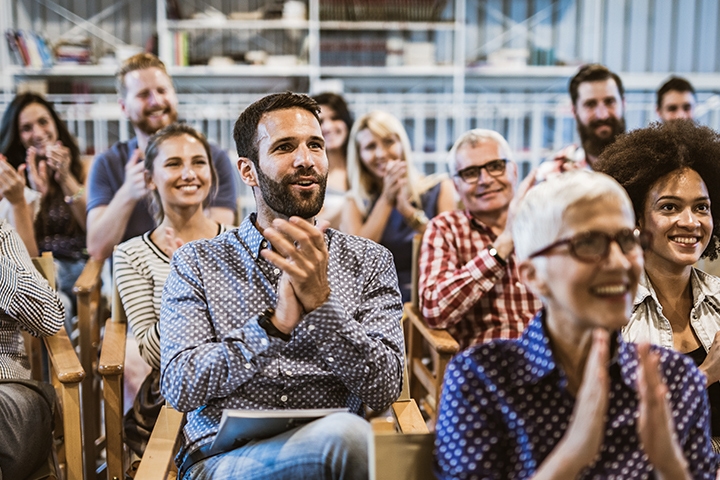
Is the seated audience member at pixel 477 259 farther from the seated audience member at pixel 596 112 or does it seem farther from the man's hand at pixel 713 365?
the seated audience member at pixel 596 112

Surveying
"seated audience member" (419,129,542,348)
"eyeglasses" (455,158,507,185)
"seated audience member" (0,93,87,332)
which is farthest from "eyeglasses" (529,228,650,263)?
"seated audience member" (0,93,87,332)

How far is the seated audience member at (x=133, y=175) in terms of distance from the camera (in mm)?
2605

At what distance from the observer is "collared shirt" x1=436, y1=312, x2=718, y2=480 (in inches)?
41.9

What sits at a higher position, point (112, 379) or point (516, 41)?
point (516, 41)

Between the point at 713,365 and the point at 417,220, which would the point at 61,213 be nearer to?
the point at 417,220

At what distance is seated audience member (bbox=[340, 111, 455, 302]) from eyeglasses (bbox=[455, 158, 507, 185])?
0.62 m

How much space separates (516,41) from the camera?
5848mm

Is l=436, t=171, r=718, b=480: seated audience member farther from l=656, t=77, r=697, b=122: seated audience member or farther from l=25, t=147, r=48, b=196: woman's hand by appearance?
→ l=656, t=77, r=697, b=122: seated audience member

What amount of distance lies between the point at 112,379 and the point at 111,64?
3887mm

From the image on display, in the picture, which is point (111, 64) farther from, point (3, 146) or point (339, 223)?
point (339, 223)

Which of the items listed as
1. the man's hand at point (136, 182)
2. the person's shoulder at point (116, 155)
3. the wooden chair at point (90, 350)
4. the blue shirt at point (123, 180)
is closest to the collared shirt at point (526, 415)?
the wooden chair at point (90, 350)

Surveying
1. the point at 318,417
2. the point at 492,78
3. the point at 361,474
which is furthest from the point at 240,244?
the point at 492,78

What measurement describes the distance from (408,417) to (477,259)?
0.64 meters

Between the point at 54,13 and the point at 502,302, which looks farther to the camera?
the point at 54,13
